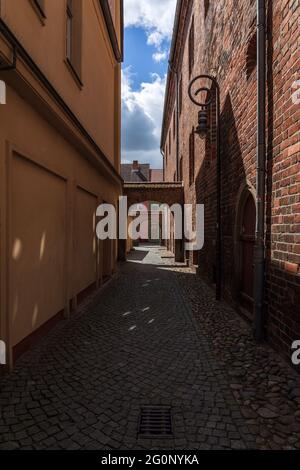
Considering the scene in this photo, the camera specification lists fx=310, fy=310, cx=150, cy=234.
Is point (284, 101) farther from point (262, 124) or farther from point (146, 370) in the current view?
point (146, 370)

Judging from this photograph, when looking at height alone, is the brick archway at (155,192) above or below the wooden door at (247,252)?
above

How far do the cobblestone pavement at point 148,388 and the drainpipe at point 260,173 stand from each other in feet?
1.71

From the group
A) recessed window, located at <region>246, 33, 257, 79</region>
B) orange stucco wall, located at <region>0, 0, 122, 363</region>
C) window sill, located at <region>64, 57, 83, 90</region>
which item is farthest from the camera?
window sill, located at <region>64, 57, 83, 90</region>

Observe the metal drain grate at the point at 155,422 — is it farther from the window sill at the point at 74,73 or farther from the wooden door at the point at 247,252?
the window sill at the point at 74,73

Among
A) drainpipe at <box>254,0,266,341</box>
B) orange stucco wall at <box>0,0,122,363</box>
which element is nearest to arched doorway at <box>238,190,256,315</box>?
drainpipe at <box>254,0,266,341</box>

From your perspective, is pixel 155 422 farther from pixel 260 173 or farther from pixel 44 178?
pixel 44 178

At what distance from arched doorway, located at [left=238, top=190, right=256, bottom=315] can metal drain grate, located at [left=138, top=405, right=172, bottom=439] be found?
3108mm

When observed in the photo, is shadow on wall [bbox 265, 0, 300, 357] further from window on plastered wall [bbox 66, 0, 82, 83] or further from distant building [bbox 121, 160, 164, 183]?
distant building [bbox 121, 160, 164, 183]

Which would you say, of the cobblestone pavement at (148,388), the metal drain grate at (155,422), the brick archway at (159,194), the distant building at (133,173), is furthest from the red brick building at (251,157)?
the distant building at (133,173)

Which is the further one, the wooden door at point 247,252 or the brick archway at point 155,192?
the brick archway at point 155,192

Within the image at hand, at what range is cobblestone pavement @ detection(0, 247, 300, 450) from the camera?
2.38 metres

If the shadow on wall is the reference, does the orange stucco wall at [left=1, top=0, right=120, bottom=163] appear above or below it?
above

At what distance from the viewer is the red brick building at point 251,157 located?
11.8 ft
